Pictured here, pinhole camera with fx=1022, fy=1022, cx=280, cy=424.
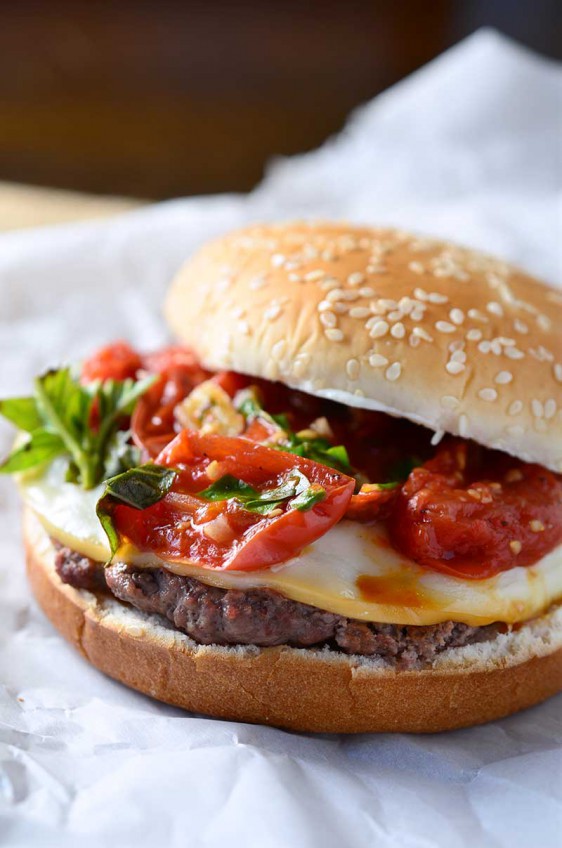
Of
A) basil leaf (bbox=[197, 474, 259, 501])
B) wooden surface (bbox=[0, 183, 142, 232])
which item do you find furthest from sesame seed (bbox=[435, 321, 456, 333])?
wooden surface (bbox=[0, 183, 142, 232])

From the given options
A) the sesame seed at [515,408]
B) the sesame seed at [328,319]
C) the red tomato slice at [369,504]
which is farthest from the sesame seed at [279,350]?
the sesame seed at [515,408]

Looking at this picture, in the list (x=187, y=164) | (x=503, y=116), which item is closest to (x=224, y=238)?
(x=503, y=116)

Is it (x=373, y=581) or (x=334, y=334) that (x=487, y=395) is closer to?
(x=334, y=334)

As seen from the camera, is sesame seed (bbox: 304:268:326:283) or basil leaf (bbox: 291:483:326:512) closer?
basil leaf (bbox: 291:483:326:512)

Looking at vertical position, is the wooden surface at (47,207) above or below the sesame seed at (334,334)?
below

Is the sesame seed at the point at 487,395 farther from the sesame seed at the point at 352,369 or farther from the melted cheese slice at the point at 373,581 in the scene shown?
the melted cheese slice at the point at 373,581

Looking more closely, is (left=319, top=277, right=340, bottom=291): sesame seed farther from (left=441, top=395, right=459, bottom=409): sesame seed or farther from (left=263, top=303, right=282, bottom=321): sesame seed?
(left=441, top=395, right=459, bottom=409): sesame seed

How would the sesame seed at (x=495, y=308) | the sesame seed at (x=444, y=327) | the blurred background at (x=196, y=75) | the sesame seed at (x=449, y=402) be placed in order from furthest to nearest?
1. the blurred background at (x=196, y=75)
2. the sesame seed at (x=495, y=308)
3. the sesame seed at (x=444, y=327)
4. the sesame seed at (x=449, y=402)
